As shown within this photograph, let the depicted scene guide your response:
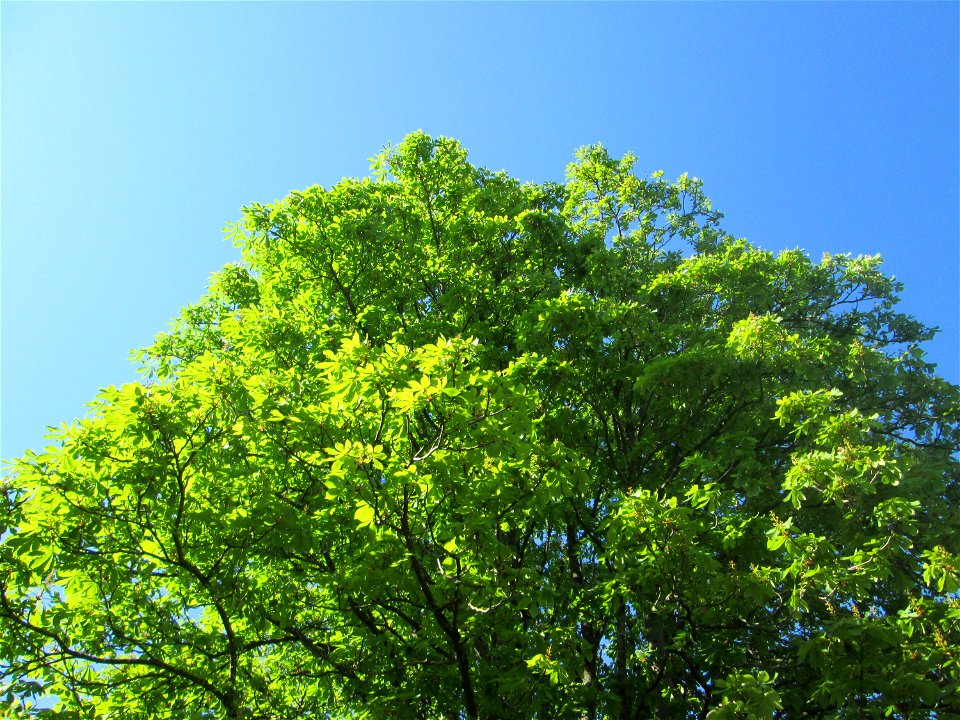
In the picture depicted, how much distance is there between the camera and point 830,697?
6.76 meters

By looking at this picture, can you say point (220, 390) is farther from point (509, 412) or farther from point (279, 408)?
point (509, 412)

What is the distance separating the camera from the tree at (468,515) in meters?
6.43

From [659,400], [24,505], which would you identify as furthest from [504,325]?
[24,505]

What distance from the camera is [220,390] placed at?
21.5 ft

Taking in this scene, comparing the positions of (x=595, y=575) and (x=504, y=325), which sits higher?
(x=504, y=325)

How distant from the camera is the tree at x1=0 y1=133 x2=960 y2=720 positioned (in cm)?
643

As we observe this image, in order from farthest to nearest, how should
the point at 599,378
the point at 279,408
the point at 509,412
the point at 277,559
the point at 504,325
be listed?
the point at 504,325
the point at 599,378
the point at 277,559
the point at 279,408
the point at 509,412

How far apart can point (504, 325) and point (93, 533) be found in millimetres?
6356

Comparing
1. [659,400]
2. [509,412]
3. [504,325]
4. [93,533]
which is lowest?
[93,533]

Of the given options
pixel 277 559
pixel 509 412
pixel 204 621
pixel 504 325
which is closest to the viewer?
pixel 509 412

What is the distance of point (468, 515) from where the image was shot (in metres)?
6.73

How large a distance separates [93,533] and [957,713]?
27.5 ft

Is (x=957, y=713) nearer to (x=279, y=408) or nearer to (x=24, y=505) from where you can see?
(x=279, y=408)

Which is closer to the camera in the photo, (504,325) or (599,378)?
(599,378)
